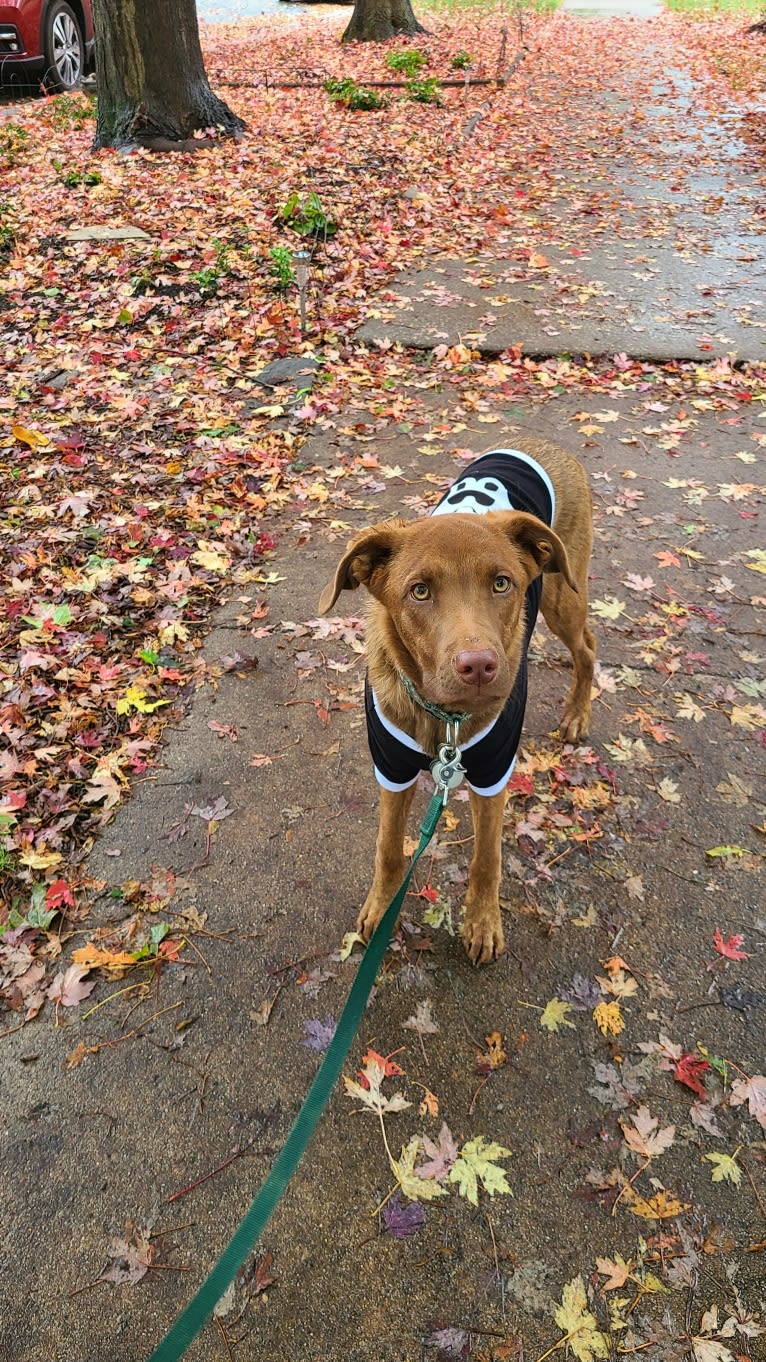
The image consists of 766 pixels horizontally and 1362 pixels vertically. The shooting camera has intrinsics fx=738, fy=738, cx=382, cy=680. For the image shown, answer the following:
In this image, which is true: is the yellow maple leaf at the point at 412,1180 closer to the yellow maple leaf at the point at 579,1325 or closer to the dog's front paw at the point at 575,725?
the yellow maple leaf at the point at 579,1325

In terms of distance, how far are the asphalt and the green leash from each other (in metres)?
0.64

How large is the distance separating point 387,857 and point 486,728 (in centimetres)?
80

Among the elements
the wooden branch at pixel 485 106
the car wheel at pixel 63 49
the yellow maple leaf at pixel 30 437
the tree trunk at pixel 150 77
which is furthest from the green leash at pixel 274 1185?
the car wheel at pixel 63 49

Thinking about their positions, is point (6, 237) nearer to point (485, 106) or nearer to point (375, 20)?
point (485, 106)

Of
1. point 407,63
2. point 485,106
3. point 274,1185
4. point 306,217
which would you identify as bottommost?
point 274,1185

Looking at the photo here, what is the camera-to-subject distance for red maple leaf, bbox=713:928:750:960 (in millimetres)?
3002

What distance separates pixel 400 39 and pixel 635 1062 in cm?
2457

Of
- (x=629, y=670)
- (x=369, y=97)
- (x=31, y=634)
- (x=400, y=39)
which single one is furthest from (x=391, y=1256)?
(x=400, y=39)

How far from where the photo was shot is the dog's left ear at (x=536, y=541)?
260cm

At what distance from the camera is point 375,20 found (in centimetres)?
1911

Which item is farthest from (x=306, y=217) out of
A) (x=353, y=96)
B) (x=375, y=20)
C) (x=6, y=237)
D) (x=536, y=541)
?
(x=375, y=20)

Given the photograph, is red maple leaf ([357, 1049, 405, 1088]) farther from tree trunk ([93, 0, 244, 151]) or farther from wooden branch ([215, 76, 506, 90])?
wooden branch ([215, 76, 506, 90])

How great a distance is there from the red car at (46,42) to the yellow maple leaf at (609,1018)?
15.5 metres

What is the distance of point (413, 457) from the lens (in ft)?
20.2
